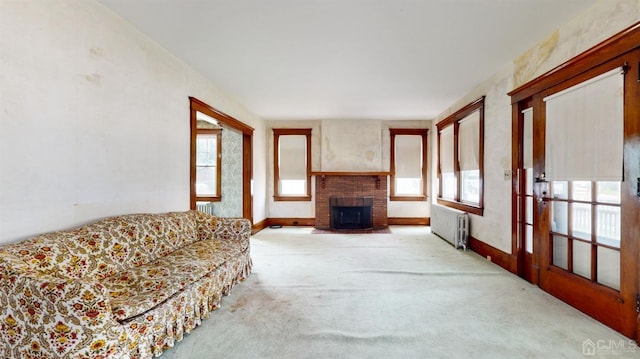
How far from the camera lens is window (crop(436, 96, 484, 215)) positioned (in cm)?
453

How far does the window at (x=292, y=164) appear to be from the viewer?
7258 millimetres

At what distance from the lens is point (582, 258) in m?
2.58

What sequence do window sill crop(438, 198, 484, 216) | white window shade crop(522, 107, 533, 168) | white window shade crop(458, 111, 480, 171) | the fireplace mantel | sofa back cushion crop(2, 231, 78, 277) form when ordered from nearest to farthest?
sofa back cushion crop(2, 231, 78, 277) → white window shade crop(522, 107, 533, 168) → window sill crop(438, 198, 484, 216) → white window shade crop(458, 111, 480, 171) → the fireplace mantel

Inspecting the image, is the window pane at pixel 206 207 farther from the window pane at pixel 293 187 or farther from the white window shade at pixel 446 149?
the white window shade at pixel 446 149

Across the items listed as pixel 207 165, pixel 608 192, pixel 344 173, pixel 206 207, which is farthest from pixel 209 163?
pixel 608 192

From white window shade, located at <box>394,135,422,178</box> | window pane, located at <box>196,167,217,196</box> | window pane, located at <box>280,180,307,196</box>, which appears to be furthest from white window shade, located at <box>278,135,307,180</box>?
white window shade, located at <box>394,135,422,178</box>

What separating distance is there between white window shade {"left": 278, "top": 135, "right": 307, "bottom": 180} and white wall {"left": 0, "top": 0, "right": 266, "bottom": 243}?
154 inches

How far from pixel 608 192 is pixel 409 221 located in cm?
504

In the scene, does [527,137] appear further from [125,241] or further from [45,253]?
[45,253]

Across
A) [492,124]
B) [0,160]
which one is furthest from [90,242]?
[492,124]

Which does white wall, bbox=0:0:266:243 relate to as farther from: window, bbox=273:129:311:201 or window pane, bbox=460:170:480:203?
window pane, bbox=460:170:480:203

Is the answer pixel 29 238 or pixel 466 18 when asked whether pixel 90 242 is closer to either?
pixel 29 238

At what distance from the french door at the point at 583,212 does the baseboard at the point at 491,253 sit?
0.23m

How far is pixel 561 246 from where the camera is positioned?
2.82 metres
